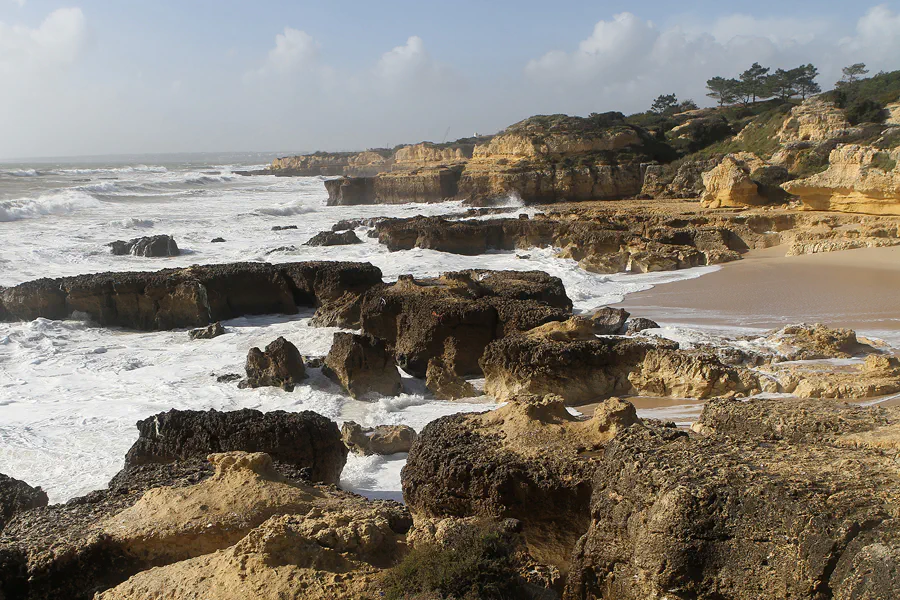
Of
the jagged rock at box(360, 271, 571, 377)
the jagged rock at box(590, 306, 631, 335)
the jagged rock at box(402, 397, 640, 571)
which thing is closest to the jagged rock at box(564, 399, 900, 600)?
the jagged rock at box(402, 397, 640, 571)

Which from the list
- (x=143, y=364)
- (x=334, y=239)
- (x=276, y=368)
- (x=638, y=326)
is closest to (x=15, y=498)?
(x=276, y=368)

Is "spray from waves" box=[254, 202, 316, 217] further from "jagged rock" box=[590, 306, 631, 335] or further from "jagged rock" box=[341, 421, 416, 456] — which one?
"jagged rock" box=[341, 421, 416, 456]

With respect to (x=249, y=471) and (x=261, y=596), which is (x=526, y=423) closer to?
(x=249, y=471)

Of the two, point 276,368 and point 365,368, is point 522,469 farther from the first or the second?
point 276,368

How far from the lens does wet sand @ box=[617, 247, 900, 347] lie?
12172mm

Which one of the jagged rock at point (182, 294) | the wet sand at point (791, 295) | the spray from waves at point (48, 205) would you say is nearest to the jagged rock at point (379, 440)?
the wet sand at point (791, 295)

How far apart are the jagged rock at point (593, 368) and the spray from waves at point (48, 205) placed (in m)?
31.0

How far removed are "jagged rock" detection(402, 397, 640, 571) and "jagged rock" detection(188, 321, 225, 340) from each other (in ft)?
28.6

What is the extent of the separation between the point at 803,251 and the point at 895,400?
13511 millimetres

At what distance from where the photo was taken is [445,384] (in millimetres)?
10234

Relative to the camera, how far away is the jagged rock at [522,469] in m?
4.95

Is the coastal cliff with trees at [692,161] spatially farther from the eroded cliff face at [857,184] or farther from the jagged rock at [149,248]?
the jagged rock at [149,248]

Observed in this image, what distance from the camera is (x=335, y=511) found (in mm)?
4555

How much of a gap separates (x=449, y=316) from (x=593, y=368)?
2799mm
